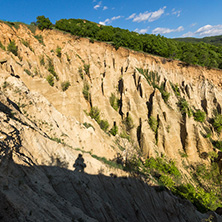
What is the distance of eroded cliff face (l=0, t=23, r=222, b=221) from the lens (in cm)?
701

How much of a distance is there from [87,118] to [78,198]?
1148cm

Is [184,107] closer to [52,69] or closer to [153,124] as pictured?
[153,124]

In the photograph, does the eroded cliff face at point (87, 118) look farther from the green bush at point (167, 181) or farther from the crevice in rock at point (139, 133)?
the green bush at point (167, 181)

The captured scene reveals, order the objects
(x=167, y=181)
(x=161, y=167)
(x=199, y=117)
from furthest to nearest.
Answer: (x=199, y=117)
(x=161, y=167)
(x=167, y=181)

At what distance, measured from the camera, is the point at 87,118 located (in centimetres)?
1839

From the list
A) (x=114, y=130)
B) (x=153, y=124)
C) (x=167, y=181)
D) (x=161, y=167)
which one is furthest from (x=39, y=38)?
(x=167, y=181)

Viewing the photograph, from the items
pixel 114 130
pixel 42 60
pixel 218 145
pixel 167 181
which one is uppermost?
pixel 42 60

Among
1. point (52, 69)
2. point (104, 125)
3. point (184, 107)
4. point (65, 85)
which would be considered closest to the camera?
point (104, 125)

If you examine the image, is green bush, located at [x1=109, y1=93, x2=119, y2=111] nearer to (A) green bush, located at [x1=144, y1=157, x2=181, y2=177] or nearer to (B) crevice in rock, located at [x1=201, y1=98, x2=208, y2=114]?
(A) green bush, located at [x1=144, y1=157, x2=181, y2=177]

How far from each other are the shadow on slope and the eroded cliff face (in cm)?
5

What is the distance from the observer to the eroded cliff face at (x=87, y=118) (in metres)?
7.01

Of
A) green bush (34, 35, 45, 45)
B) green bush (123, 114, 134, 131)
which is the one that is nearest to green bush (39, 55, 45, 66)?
green bush (34, 35, 45, 45)

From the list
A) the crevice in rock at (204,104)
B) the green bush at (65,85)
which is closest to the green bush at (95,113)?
the green bush at (65,85)

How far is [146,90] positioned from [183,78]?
13899 mm
